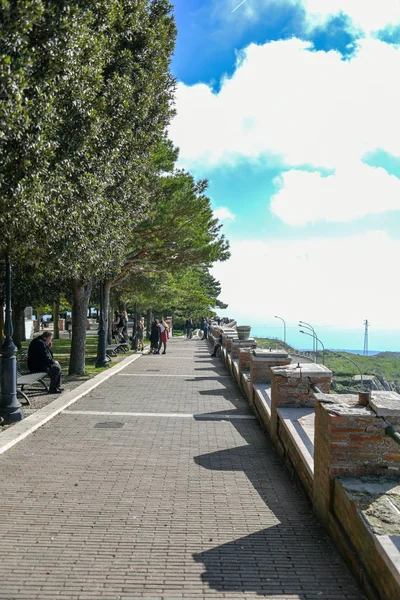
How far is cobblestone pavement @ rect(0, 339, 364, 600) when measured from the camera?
4.05m

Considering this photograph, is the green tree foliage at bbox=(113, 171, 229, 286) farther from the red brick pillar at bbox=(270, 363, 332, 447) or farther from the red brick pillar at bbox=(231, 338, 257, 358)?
the red brick pillar at bbox=(270, 363, 332, 447)

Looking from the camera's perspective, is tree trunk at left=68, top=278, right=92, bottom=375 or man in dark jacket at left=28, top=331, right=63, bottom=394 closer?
man in dark jacket at left=28, top=331, right=63, bottom=394

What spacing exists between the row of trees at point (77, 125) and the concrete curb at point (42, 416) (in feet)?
8.90

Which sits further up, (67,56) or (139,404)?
(67,56)

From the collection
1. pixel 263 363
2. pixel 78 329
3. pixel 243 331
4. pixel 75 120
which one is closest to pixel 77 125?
pixel 75 120

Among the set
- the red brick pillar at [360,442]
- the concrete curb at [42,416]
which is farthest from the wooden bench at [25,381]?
the red brick pillar at [360,442]

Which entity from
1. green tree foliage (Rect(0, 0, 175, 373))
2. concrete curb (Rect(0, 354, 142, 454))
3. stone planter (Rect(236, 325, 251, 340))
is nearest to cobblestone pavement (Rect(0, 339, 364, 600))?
concrete curb (Rect(0, 354, 142, 454))

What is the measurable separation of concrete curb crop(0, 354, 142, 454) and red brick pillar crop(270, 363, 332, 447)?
3964 mm

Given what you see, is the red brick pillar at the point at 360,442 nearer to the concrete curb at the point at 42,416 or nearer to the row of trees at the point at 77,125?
the row of trees at the point at 77,125

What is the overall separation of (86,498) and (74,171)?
515 cm

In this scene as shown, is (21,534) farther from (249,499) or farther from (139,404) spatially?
(139,404)

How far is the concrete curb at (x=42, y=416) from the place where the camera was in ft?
26.2

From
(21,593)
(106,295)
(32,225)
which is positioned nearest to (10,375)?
(32,225)

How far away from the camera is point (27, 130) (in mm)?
6633
